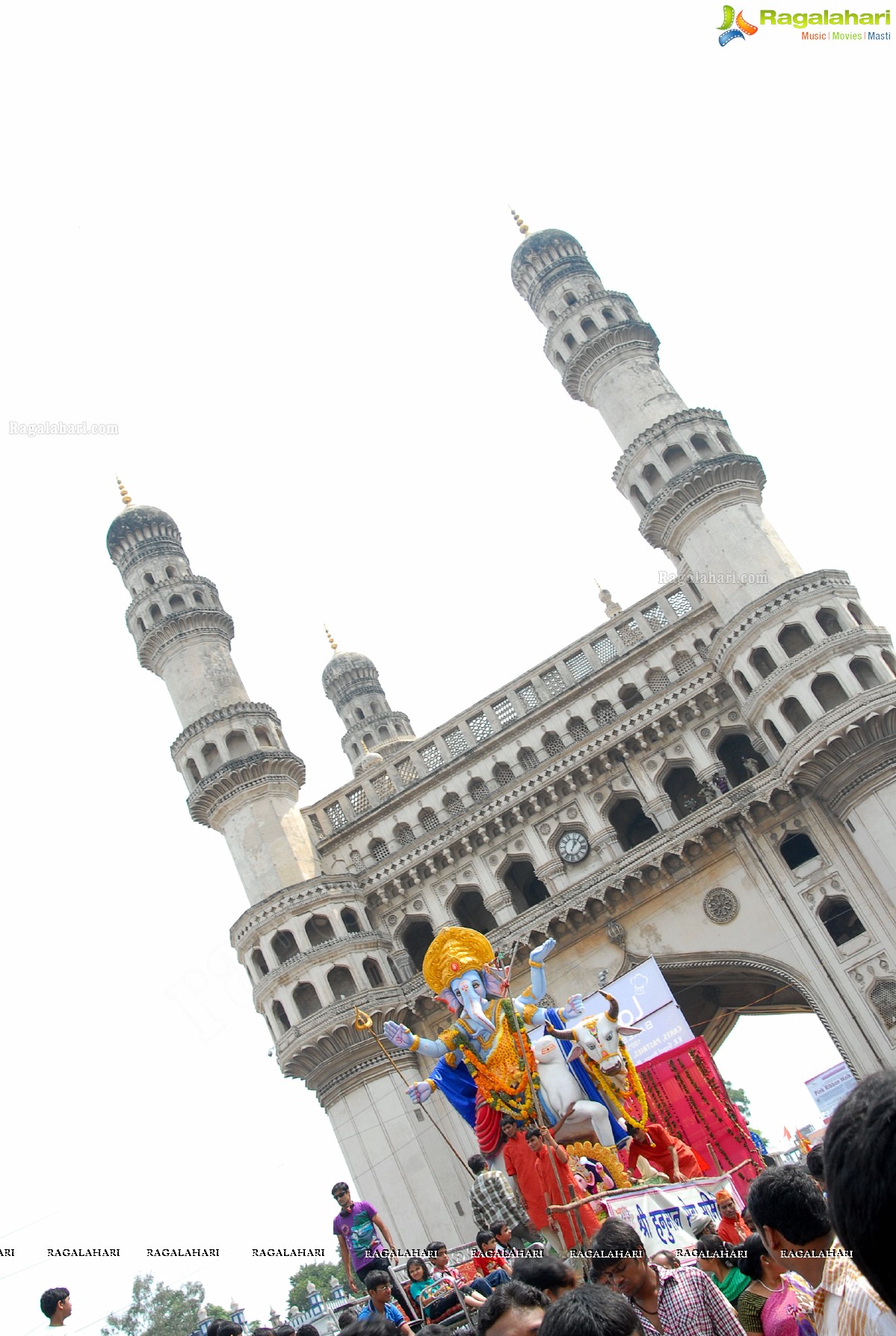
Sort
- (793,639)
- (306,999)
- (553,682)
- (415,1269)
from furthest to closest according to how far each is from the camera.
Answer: (553,682)
(306,999)
(793,639)
(415,1269)

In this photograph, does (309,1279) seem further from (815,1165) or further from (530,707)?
(815,1165)

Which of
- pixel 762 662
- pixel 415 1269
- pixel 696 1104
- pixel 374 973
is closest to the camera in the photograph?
pixel 415 1269

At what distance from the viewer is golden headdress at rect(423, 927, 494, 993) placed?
16672 mm

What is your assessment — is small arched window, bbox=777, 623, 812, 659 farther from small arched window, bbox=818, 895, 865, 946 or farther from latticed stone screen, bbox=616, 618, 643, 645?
small arched window, bbox=818, 895, 865, 946

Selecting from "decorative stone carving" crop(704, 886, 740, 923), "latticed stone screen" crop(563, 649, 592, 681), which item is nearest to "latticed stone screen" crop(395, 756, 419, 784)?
"latticed stone screen" crop(563, 649, 592, 681)

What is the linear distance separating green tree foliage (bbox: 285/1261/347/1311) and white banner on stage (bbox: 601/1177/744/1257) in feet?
233

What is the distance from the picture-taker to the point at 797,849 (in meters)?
29.4

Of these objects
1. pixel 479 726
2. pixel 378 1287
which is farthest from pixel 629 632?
pixel 378 1287

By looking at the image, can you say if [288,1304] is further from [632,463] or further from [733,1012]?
[632,463]

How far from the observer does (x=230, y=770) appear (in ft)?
109

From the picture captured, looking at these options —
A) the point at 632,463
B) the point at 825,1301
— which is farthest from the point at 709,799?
the point at 825,1301

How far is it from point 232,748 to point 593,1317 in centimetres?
3122

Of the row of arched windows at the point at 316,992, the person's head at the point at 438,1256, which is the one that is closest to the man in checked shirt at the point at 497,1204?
the person's head at the point at 438,1256

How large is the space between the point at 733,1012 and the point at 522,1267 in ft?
93.7
